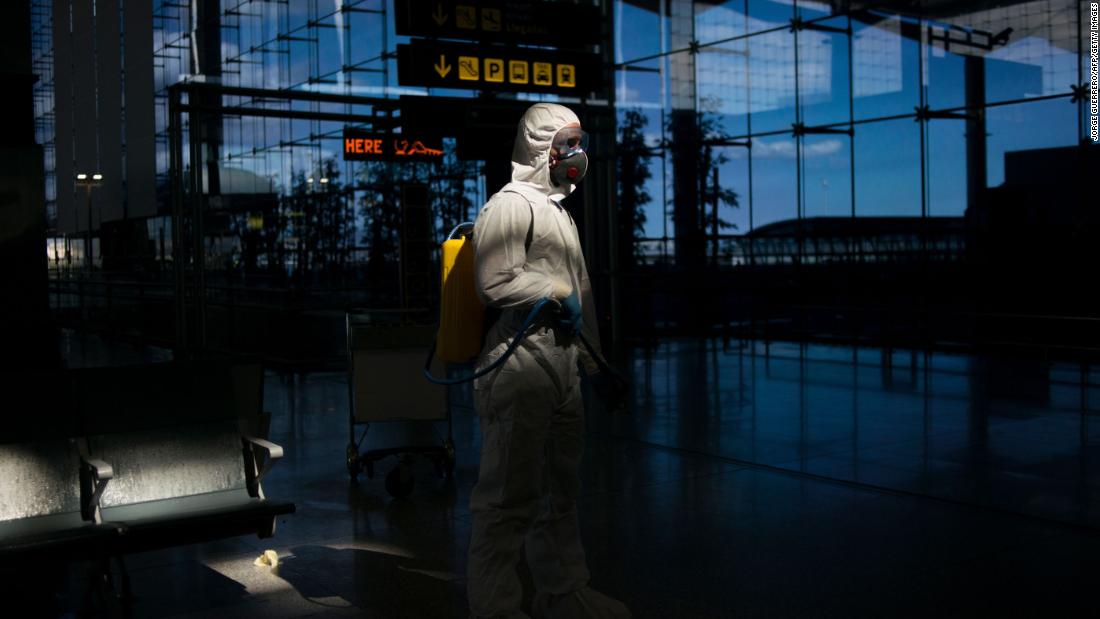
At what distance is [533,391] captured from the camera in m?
4.41

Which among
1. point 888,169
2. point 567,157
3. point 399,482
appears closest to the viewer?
point 567,157

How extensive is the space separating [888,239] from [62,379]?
47.6ft

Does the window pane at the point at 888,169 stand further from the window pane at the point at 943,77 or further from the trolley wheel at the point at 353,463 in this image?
the trolley wheel at the point at 353,463

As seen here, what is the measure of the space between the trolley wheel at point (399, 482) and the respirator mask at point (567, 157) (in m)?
2.91

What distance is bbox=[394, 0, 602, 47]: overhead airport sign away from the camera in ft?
36.7

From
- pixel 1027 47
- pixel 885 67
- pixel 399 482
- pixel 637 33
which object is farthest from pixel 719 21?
pixel 399 482

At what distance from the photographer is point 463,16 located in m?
11.5

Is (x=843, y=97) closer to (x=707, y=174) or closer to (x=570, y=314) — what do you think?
(x=707, y=174)

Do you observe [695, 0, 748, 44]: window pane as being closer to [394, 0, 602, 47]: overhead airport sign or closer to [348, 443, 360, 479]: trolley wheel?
[394, 0, 602, 47]: overhead airport sign

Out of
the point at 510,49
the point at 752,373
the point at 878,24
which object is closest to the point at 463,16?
the point at 510,49

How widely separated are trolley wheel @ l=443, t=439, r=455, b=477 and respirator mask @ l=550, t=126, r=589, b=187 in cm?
332

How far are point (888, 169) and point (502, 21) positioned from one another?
813cm

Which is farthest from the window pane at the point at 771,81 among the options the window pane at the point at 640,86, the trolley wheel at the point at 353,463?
the trolley wheel at the point at 353,463

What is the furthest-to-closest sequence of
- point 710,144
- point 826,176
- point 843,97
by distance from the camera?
1. point 710,144
2. point 826,176
3. point 843,97
